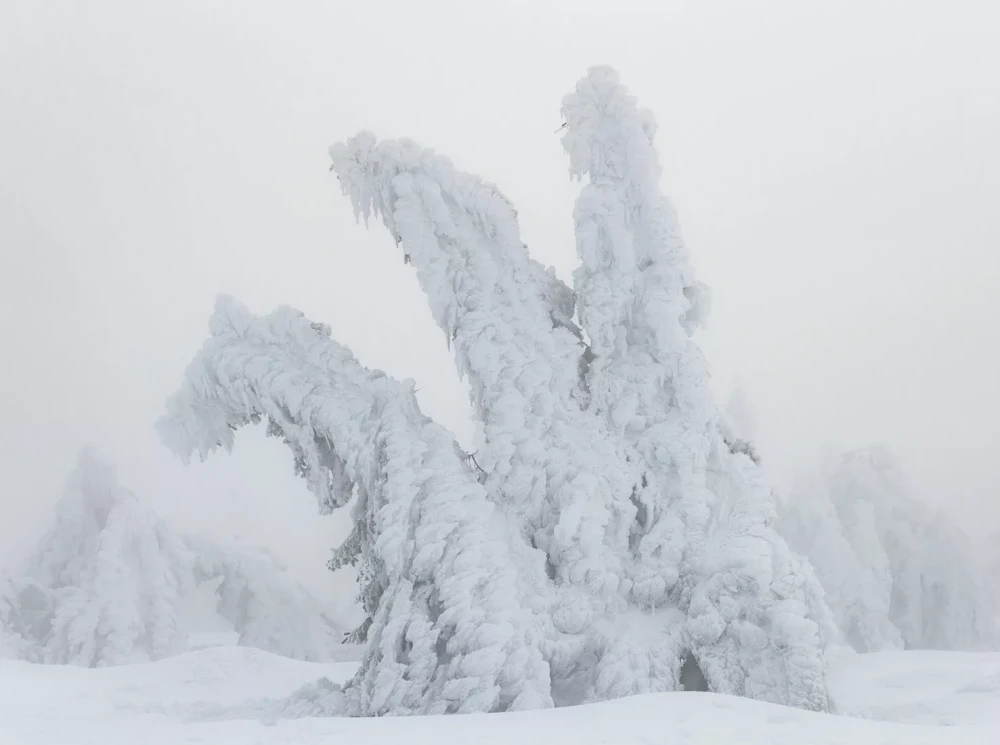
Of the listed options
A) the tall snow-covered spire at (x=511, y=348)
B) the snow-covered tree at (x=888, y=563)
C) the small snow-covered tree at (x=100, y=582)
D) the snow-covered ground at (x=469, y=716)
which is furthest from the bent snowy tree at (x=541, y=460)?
the small snow-covered tree at (x=100, y=582)

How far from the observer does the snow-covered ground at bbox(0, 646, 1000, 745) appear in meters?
5.15

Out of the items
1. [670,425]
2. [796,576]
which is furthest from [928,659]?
[670,425]

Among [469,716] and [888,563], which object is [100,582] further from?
Answer: [888,563]

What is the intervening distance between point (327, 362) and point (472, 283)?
1.65m

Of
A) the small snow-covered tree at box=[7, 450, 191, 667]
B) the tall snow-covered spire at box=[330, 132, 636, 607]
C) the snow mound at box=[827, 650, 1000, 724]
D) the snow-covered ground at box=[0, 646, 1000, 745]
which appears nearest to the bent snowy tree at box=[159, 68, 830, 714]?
the tall snow-covered spire at box=[330, 132, 636, 607]

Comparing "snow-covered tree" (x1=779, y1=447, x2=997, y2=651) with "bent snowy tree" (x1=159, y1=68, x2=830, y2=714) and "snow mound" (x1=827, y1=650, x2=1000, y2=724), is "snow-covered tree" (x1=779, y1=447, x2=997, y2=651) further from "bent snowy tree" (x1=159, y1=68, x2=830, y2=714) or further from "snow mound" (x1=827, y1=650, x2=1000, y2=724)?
"bent snowy tree" (x1=159, y1=68, x2=830, y2=714)

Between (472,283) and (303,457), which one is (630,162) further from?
(303,457)

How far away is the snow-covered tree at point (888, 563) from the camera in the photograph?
608 inches

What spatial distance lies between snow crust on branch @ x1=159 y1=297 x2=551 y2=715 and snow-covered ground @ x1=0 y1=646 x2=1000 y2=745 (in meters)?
1.34

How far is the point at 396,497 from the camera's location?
8367mm

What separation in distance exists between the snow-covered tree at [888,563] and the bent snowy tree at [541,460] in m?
6.89

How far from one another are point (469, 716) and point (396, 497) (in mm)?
2739

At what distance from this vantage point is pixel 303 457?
936 centimetres

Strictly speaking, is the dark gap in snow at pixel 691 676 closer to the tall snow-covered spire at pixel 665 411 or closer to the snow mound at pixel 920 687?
the tall snow-covered spire at pixel 665 411
